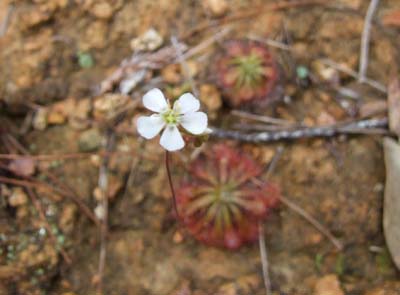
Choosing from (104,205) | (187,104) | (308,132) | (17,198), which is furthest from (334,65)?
(17,198)

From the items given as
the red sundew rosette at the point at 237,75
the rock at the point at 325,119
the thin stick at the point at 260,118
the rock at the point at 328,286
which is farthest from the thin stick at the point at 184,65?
the rock at the point at 328,286

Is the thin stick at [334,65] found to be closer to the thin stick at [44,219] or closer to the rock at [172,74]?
the rock at [172,74]

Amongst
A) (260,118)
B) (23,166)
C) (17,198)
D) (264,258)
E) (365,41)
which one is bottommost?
(264,258)

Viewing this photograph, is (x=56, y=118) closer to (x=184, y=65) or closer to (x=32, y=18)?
(x=32, y=18)

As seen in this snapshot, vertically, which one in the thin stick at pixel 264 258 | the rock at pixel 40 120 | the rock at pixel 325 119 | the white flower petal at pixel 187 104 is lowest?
the thin stick at pixel 264 258

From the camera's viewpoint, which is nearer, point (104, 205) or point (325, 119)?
point (104, 205)

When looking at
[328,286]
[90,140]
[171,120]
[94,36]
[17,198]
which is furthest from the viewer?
[94,36]
